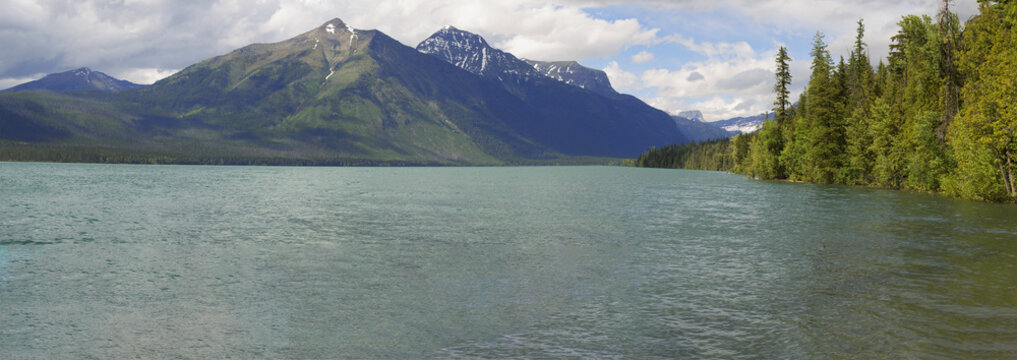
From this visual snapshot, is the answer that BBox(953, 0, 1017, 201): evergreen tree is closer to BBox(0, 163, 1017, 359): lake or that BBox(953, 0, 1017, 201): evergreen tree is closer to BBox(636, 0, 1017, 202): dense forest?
BBox(636, 0, 1017, 202): dense forest

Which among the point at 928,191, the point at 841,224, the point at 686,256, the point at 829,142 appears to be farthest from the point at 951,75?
the point at 686,256

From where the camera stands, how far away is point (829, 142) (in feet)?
378

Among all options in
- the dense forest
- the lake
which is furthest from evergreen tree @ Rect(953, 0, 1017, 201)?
the lake

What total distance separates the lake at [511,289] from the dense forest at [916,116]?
2385 cm

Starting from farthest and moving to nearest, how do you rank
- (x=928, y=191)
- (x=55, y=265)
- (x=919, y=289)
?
(x=928, y=191)
(x=55, y=265)
(x=919, y=289)

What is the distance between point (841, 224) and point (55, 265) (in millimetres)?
52626

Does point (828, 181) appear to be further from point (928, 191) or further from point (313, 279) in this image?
point (313, 279)

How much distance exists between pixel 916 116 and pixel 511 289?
82.6 meters

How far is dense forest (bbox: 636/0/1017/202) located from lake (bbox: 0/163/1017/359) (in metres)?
23.8

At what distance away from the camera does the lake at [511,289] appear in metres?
17.7

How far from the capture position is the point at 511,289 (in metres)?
25.2

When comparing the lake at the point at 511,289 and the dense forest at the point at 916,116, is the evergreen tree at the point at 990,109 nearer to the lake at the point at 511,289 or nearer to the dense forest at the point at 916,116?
the dense forest at the point at 916,116

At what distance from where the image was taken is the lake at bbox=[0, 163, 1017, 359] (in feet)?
58.2

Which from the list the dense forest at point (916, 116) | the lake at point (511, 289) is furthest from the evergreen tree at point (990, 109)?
the lake at point (511, 289)
